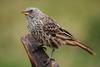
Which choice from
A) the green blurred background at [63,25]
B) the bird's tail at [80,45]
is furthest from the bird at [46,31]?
the green blurred background at [63,25]

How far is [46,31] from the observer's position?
6.92 meters

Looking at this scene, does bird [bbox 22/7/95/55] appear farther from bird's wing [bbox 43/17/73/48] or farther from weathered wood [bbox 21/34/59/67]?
weathered wood [bbox 21/34/59/67]

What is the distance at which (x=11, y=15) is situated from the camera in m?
13.9

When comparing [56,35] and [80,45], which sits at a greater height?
[56,35]

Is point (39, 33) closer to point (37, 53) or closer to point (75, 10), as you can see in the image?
point (37, 53)

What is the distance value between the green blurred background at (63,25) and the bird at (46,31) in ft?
12.2

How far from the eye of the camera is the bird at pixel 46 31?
6.58 metres

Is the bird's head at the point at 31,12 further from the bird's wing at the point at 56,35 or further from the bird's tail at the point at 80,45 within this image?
the bird's tail at the point at 80,45

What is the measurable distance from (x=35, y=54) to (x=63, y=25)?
7.74m

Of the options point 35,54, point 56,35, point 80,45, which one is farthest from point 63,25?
point 35,54

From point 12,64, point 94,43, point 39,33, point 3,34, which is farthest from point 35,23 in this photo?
point 3,34

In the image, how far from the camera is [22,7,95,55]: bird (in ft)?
21.6

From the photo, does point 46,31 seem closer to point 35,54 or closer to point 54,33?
point 54,33

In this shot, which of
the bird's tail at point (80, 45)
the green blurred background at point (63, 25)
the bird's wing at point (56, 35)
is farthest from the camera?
the green blurred background at point (63, 25)
